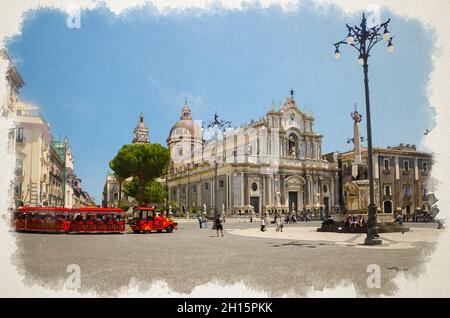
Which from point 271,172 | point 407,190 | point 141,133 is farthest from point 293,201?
point 141,133

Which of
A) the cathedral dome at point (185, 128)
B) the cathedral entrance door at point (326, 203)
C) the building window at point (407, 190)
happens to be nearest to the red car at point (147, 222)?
the cathedral entrance door at point (326, 203)

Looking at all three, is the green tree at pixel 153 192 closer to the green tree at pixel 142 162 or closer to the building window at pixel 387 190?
the green tree at pixel 142 162

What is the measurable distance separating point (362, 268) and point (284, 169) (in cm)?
5394

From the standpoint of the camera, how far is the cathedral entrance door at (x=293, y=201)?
63.4 metres

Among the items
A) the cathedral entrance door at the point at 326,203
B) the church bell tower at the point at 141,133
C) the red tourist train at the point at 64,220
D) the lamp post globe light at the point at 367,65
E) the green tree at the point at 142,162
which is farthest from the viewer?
the church bell tower at the point at 141,133

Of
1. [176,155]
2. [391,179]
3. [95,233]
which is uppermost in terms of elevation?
[176,155]

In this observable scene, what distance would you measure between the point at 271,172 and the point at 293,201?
6426 mm

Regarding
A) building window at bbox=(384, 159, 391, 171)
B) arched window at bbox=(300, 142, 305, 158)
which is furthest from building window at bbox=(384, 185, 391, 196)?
arched window at bbox=(300, 142, 305, 158)

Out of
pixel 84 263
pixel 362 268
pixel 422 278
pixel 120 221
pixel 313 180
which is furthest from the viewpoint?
pixel 313 180

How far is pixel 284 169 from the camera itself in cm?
6297

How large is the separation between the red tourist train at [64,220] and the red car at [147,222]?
4.30ft

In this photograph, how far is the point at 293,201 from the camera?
2511 inches
